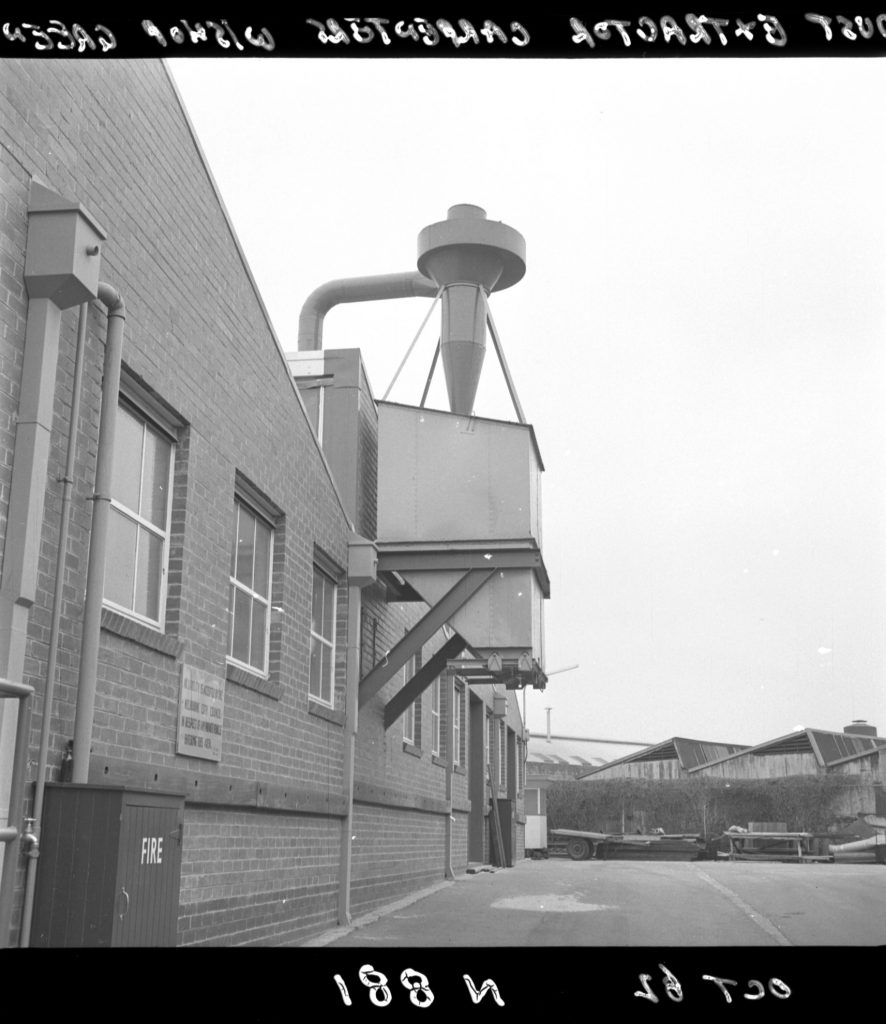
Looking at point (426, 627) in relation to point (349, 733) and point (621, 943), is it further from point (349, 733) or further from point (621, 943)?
point (621, 943)

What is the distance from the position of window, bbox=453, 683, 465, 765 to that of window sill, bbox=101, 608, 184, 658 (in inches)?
510

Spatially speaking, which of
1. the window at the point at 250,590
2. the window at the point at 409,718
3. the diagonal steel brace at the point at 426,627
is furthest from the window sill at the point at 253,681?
the window at the point at 409,718

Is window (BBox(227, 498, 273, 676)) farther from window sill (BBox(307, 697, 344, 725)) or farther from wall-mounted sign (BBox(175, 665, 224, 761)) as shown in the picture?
window sill (BBox(307, 697, 344, 725))

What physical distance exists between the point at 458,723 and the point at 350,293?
26.4 ft

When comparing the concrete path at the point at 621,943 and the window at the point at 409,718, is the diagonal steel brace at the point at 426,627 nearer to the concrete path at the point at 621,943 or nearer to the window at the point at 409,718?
the concrete path at the point at 621,943

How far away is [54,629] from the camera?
5.54 m

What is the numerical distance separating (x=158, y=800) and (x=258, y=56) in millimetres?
3794

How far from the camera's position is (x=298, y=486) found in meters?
10.2

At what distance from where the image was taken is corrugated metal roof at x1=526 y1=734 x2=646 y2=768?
51188 mm

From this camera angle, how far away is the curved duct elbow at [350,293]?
17016 millimetres

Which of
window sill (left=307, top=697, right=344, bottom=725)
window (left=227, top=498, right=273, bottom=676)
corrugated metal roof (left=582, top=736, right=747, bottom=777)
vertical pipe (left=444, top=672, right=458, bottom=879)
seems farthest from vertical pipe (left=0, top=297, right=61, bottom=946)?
corrugated metal roof (left=582, top=736, right=747, bottom=777)

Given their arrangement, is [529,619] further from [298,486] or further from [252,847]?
[252,847]

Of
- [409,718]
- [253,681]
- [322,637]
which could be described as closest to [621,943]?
[322,637]
